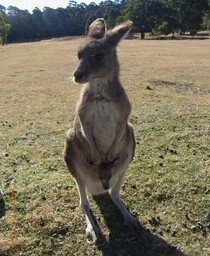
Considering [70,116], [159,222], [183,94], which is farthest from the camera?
[183,94]

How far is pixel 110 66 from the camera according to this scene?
123 inches

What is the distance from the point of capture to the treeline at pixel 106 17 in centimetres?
4344

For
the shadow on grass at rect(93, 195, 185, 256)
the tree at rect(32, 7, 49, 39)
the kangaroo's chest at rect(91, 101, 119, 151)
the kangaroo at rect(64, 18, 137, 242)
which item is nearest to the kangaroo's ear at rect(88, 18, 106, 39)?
the kangaroo at rect(64, 18, 137, 242)

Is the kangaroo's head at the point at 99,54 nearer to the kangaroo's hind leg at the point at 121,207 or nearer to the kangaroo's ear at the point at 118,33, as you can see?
the kangaroo's ear at the point at 118,33

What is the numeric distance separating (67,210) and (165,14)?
140 ft

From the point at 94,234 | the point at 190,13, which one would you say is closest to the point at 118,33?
the point at 94,234

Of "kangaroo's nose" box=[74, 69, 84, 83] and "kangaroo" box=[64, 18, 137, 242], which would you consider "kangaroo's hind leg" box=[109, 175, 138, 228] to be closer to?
"kangaroo" box=[64, 18, 137, 242]

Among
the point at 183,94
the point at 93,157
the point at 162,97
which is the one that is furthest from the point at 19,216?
the point at 183,94

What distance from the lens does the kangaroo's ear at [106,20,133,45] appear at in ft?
10.4

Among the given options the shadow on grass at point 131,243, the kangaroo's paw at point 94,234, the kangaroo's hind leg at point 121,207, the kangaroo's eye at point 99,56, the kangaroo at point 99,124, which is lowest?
the shadow on grass at point 131,243

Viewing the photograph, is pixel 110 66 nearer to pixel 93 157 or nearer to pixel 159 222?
pixel 93 157

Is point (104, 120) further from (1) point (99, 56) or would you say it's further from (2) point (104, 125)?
(1) point (99, 56)

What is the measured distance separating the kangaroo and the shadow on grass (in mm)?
83

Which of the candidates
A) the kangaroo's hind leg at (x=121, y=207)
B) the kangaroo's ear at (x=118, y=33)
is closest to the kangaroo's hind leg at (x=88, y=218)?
the kangaroo's hind leg at (x=121, y=207)
